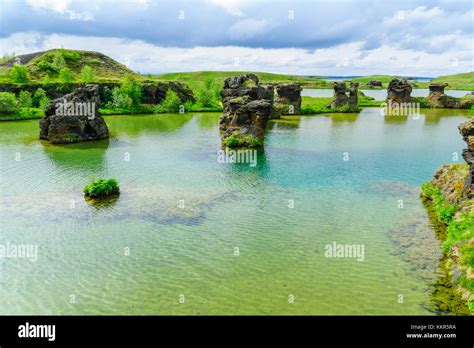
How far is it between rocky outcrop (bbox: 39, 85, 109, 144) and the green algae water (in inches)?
266

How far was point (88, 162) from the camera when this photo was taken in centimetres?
4938

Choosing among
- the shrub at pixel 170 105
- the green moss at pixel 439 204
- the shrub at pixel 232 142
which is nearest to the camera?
the green moss at pixel 439 204

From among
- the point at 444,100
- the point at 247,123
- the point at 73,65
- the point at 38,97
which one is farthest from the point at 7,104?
the point at 444,100

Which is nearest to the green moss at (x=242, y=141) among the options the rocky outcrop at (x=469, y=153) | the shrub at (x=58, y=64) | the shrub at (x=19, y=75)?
the rocky outcrop at (x=469, y=153)

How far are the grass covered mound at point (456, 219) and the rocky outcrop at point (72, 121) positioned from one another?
51.1 metres

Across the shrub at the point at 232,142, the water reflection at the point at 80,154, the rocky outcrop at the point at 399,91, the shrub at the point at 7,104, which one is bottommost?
the water reflection at the point at 80,154

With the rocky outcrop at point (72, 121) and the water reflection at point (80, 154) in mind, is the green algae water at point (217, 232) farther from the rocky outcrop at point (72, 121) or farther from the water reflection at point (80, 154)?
the rocky outcrop at point (72, 121)

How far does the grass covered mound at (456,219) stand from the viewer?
20.6m

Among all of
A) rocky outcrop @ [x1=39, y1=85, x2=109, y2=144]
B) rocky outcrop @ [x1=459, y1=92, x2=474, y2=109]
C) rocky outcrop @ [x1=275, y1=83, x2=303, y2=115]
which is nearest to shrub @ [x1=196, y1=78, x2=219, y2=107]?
rocky outcrop @ [x1=275, y1=83, x2=303, y2=115]

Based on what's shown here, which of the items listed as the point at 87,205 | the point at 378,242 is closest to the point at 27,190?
the point at 87,205

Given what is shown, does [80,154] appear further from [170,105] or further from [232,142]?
[170,105]

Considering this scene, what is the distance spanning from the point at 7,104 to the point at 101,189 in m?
67.8

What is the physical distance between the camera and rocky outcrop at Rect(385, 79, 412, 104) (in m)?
121
